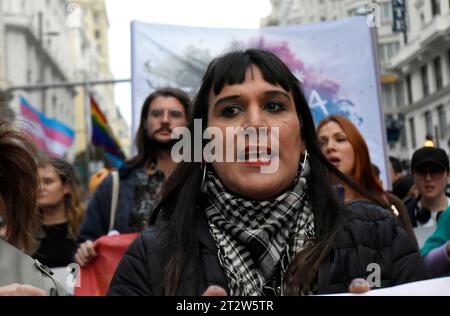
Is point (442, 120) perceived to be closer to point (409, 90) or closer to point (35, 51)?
point (409, 90)

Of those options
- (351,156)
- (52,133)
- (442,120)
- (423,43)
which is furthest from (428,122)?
(351,156)

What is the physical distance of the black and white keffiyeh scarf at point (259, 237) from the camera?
182 centimetres

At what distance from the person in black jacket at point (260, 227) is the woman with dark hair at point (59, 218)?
250cm

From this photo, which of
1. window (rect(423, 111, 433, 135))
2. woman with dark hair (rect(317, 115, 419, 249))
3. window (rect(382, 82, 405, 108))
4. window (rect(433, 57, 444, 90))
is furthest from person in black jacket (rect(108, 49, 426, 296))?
window (rect(382, 82, 405, 108))

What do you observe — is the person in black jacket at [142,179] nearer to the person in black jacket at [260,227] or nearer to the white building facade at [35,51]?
the person in black jacket at [260,227]

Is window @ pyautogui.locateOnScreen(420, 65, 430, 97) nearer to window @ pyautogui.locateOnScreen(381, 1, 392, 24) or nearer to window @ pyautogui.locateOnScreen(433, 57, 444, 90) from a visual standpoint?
window @ pyautogui.locateOnScreen(433, 57, 444, 90)

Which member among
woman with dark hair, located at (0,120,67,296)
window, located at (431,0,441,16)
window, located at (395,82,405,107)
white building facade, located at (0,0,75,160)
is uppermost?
white building facade, located at (0,0,75,160)

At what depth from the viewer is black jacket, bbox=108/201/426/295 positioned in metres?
1.78

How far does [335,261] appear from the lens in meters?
1.79

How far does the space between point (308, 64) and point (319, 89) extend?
0.91 feet

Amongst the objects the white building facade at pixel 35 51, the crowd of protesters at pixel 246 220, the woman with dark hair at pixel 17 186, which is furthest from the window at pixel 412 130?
the woman with dark hair at pixel 17 186

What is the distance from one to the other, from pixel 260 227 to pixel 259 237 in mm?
32
